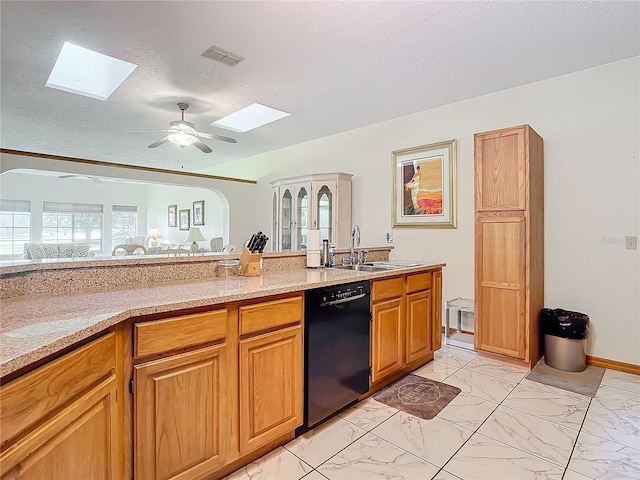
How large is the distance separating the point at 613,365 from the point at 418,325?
1.70 m

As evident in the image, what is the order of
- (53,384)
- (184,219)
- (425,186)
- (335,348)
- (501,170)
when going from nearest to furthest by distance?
(53,384)
(335,348)
(501,170)
(425,186)
(184,219)

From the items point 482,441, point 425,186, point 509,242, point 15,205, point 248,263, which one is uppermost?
point 15,205

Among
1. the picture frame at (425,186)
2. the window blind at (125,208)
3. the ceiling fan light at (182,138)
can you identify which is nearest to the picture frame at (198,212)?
the window blind at (125,208)

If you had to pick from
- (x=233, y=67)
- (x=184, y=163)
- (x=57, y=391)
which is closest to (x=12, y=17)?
(x=233, y=67)

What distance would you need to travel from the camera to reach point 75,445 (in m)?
1.00

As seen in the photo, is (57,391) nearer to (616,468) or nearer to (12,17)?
(616,468)

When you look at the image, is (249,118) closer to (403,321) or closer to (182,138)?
(182,138)

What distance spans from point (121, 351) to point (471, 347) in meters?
3.14

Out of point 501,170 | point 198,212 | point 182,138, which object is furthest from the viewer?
point 198,212

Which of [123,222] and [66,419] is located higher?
[123,222]

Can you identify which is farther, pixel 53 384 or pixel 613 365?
pixel 613 365

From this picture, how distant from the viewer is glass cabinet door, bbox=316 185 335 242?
4.70 m

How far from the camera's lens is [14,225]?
25.1ft

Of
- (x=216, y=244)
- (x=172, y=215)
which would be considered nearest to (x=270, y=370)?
(x=216, y=244)
